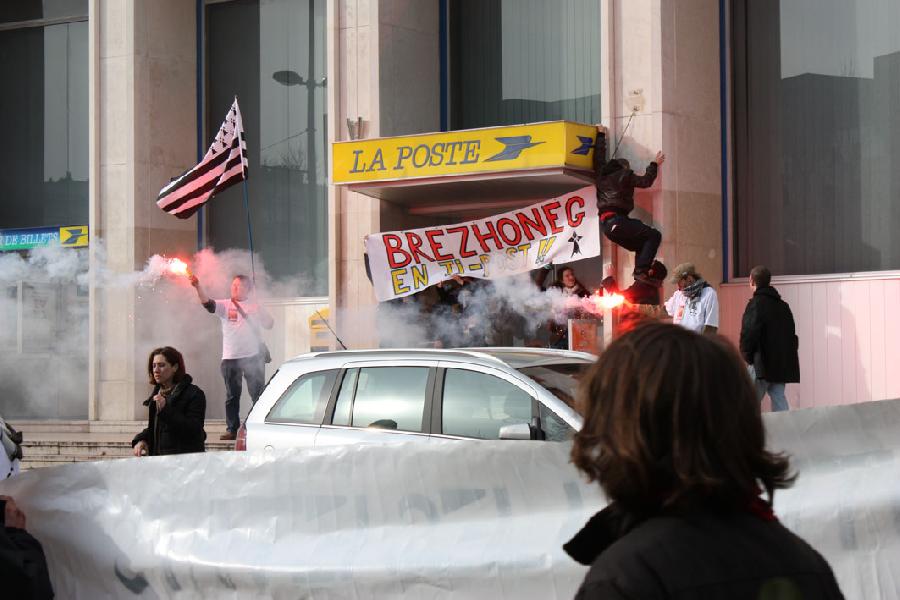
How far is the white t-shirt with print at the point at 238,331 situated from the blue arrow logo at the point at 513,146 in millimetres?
3404

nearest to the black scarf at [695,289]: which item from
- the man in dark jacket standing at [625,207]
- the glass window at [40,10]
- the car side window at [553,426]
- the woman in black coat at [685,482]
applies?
the man in dark jacket standing at [625,207]

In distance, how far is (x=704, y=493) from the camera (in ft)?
5.82

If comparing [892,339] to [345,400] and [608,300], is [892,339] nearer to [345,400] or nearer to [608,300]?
[608,300]

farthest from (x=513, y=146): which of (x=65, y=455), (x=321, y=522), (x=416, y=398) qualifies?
(x=321, y=522)

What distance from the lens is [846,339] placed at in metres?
13.4

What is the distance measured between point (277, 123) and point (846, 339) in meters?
9.21

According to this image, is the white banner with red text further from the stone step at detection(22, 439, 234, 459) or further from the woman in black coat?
the woman in black coat

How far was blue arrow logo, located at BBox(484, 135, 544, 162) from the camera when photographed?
13.4 m

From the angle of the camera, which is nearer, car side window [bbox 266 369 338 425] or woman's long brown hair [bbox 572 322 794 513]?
woman's long brown hair [bbox 572 322 794 513]

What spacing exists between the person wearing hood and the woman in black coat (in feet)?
23.1

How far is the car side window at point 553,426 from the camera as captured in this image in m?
6.98

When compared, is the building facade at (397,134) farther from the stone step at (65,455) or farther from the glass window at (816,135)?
the stone step at (65,455)

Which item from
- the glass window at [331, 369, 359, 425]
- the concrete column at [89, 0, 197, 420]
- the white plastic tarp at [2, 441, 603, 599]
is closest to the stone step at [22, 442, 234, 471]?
the concrete column at [89, 0, 197, 420]

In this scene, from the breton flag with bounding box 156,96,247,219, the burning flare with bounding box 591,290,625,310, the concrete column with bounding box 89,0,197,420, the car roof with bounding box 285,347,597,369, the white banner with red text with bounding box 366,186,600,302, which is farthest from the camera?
the concrete column with bounding box 89,0,197,420
